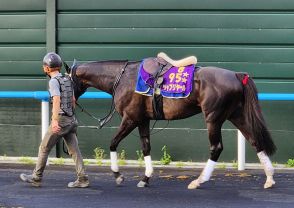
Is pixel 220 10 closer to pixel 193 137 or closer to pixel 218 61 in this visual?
pixel 218 61

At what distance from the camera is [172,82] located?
841cm

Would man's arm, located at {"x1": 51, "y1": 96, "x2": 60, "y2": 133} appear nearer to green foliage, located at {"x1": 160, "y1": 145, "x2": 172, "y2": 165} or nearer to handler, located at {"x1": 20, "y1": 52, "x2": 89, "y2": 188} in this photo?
handler, located at {"x1": 20, "y1": 52, "x2": 89, "y2": 188}

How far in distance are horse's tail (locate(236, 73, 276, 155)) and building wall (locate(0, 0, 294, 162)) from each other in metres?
2.17

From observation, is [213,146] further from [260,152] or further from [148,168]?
[148,168]

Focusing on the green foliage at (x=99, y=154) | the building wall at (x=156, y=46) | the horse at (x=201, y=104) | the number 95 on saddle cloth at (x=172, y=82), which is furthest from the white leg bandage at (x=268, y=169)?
the green foliage at (x=99, y=154)

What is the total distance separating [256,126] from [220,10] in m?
3.11

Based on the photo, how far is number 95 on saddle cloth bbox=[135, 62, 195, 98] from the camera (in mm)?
8344

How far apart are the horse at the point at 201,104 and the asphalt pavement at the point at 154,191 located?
0.28 meters

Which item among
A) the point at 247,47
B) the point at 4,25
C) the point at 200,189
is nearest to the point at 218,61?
the point at 247,47

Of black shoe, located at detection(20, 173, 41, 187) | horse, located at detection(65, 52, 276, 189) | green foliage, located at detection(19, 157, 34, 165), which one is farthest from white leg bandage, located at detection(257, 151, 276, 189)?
green foliage, located at detection(19, 157, 34, 165)

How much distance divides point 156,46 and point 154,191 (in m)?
3.54

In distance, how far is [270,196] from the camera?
8078mm

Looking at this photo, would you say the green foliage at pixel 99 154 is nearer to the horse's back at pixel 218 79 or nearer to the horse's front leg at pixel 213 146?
the horse's front leg at pixel 213 146

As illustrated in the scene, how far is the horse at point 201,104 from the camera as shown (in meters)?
8.32
